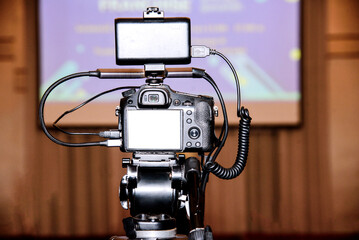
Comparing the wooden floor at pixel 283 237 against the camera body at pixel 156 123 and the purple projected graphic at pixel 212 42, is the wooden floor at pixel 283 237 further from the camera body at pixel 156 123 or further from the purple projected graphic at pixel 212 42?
the camera body at pixel 156 123

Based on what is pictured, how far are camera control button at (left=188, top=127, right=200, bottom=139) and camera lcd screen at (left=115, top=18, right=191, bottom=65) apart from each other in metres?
0.16

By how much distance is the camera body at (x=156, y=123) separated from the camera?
978 mm

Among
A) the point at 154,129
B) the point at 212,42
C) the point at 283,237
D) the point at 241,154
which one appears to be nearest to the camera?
the point at 154,129

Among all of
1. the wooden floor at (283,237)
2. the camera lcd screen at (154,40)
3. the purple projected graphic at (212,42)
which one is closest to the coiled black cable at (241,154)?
the camera lcd screen at (154,40)

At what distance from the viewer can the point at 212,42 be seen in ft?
9.21

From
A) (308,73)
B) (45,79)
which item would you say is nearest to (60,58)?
(45,79)

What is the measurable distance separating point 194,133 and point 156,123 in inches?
3.8

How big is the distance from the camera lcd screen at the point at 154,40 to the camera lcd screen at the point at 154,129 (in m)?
0.13

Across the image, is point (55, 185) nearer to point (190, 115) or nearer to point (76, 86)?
point (76, 86)

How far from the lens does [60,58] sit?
9.41ft

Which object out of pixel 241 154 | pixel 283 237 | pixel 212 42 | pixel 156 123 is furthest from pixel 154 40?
pixel 283 237

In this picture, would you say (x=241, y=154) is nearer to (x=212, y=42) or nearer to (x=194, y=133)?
(x=194, y=133)

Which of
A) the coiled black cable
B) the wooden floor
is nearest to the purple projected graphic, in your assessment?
the wooden floor

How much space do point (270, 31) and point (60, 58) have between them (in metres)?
1.45
